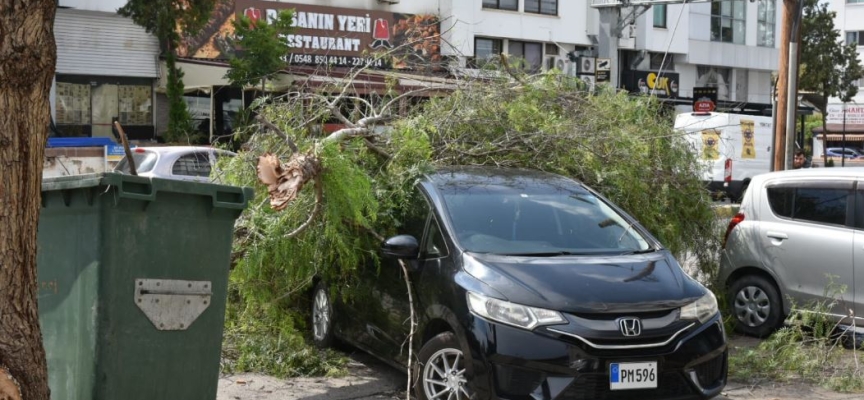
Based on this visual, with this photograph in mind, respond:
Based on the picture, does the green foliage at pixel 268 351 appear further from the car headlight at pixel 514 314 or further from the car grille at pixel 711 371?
the car grille at pixel 711 371

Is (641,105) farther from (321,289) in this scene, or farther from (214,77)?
(214,77)

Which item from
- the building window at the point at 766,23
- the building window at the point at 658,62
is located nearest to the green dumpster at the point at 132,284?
Answer: the building window at the point at 658,62

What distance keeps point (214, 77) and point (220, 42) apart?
119 cm

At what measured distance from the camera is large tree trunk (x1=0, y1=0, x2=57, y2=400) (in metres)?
3.81

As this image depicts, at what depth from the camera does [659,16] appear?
40.6m

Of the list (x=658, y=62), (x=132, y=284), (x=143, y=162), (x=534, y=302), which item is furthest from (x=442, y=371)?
(x=658, y=62)

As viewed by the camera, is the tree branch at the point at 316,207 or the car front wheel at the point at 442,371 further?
the tree branch at the point at 316,207

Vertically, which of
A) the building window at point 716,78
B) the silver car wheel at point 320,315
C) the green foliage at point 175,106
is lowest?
the silver car wheel at point 320,315

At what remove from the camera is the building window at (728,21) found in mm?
42906

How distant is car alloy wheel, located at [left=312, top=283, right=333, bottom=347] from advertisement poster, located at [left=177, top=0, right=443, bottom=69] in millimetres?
18976

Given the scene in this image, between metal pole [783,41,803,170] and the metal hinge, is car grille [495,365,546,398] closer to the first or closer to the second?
the metal hinge

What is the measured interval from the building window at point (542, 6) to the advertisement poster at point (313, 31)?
5.70 m

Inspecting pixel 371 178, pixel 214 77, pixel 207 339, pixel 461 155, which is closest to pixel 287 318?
pixel 371 178

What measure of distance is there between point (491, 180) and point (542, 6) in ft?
99.8
